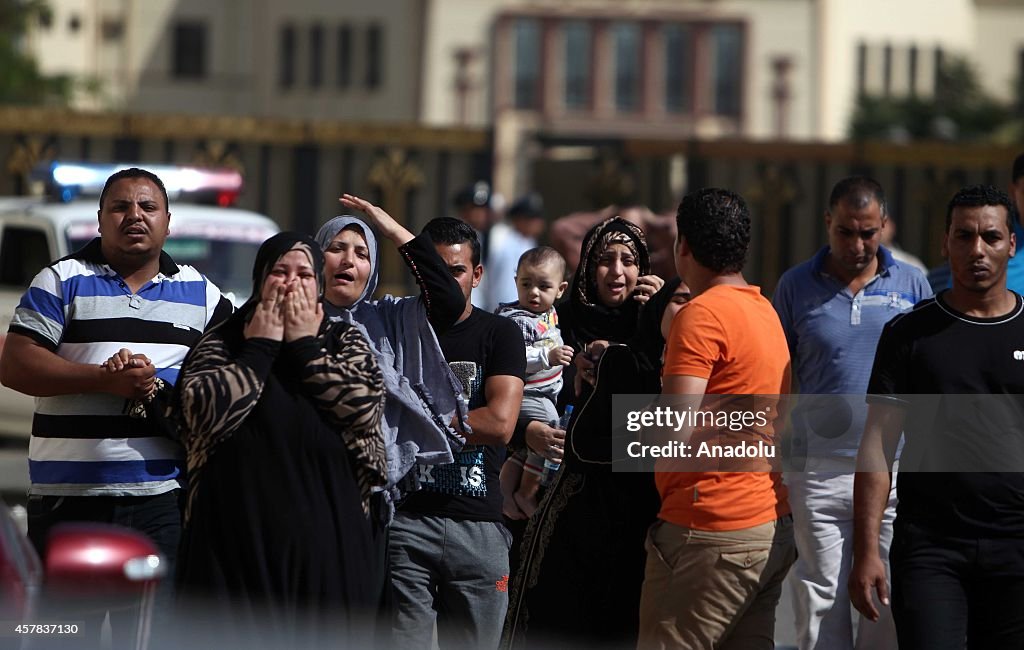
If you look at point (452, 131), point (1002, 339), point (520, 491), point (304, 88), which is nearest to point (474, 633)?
point (520, 491)

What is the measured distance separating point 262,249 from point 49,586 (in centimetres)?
132

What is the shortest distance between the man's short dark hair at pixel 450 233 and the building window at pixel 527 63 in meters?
65.1

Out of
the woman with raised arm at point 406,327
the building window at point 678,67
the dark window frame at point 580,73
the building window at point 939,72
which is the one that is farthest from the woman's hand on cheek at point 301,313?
the building window at point 678,67

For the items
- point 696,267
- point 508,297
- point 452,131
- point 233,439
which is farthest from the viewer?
point 452,131

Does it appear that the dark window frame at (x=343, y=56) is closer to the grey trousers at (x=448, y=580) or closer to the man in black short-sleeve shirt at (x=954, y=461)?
the grey trousers at (x=448, y=580)

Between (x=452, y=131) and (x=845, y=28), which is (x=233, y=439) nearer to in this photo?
(x=452, y=131)

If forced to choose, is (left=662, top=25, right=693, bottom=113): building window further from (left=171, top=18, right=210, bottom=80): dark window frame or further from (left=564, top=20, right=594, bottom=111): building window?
(left=171, top=18, right=210, bottom=80): dark window frame

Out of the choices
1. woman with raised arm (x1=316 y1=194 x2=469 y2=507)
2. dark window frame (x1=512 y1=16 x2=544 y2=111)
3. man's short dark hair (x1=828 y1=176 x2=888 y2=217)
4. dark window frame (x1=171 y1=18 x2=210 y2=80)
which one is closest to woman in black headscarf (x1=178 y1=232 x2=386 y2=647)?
woman with raised arm (x1=316 y1=194 x2=469 y2=507)

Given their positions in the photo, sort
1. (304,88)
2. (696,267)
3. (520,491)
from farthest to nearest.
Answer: (304,88), (520,491), (696,267)

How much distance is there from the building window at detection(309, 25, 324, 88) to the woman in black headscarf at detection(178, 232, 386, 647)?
221ft

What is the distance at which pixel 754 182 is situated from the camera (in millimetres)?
15789

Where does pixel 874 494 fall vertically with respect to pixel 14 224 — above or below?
below

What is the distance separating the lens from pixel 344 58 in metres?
71.2

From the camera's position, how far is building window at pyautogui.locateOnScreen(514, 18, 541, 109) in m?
70.6
